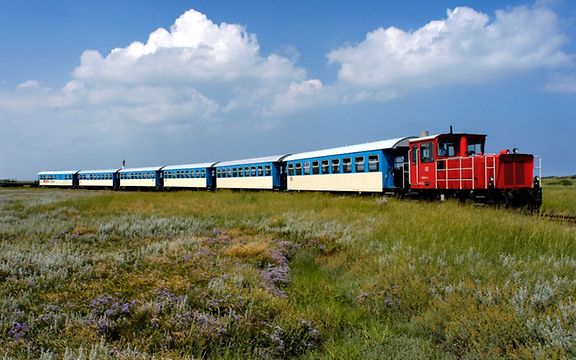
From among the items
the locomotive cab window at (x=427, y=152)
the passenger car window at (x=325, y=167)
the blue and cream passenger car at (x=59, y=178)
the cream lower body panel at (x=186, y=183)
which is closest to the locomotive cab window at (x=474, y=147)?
the locomotive cab window at (x=427, y=152)

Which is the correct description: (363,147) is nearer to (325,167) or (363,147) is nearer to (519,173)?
(325,167)

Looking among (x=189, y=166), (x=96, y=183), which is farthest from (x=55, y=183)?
(x=189, y=166)

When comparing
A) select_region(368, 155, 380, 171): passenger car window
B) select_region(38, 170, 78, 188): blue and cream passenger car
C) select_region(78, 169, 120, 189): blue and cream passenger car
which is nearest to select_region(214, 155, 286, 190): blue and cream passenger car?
select_region(368, 155, 380, 171): passenger car window

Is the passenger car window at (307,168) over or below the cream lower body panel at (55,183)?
over

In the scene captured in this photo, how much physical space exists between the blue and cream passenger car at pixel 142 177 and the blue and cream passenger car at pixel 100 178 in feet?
3.71

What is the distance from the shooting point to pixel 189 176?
49.0 meters

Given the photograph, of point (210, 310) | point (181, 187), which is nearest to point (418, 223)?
point (210, 310)

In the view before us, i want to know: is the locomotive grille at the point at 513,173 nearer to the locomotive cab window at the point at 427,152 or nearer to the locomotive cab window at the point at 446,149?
the locomotive cab window at the point at 446,149

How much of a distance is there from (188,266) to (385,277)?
12.6 ft

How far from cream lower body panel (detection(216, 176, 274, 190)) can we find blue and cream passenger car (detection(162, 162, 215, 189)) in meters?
1.79

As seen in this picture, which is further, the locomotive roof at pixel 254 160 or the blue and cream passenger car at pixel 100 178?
the blue and cream passenger car at pixel 100 178

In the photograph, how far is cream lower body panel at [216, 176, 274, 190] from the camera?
34.8 metres

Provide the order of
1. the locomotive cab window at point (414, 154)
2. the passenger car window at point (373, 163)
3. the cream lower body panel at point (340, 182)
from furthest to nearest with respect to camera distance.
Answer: the cream lower body panel at point (340, 182) < the passenger car window at point (373, 163) < the locomotive cab window at point (414, 154)

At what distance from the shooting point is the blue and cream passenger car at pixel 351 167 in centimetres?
2138
